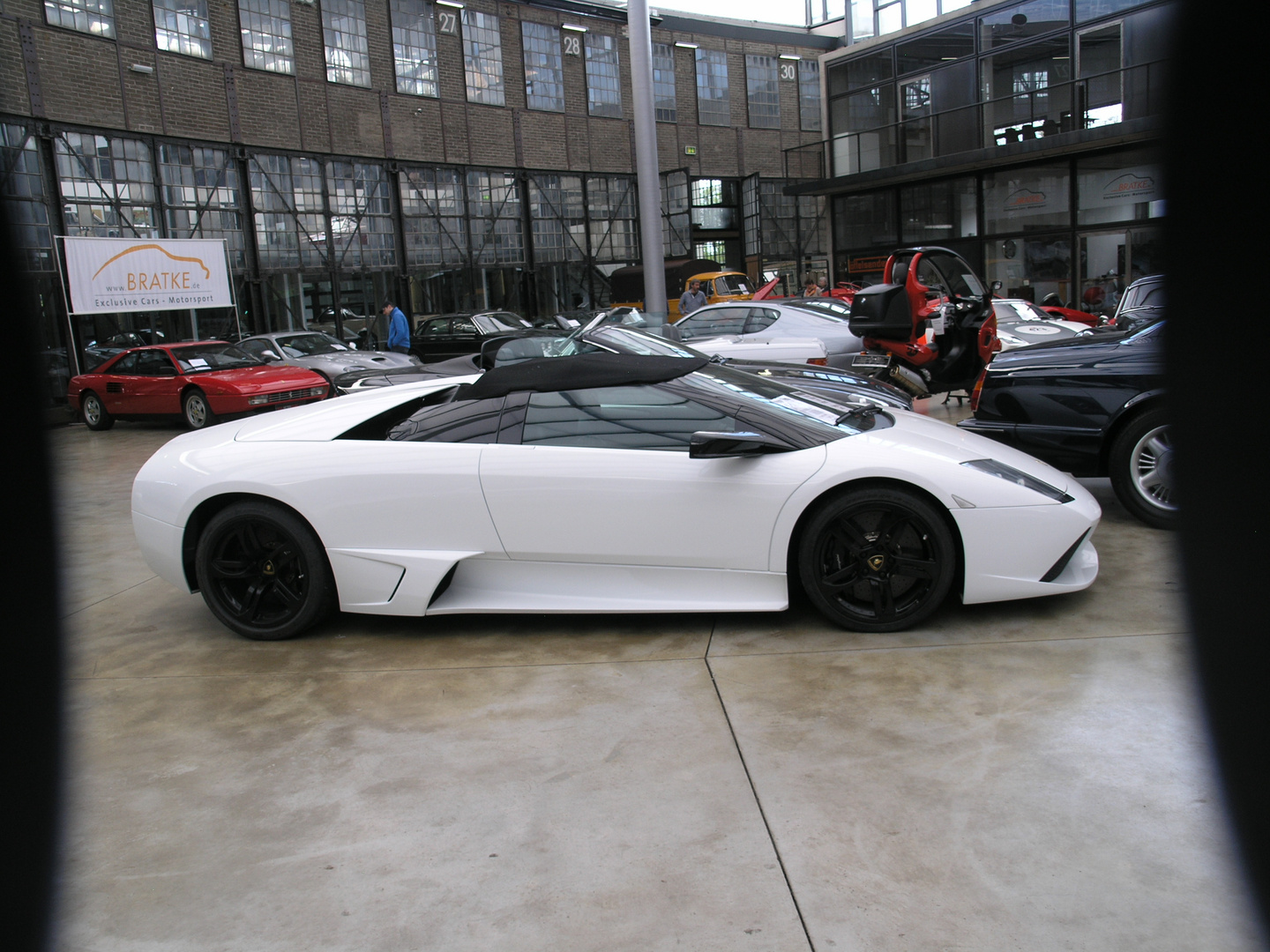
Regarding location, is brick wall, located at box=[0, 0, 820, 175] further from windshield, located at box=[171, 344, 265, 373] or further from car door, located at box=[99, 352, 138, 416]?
windshield, located at box=[171, 344, 265, 373]

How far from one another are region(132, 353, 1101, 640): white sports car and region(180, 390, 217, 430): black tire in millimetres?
9837

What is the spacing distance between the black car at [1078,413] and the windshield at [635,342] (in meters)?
2.18

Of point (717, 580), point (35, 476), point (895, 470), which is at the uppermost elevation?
point (35, 476)

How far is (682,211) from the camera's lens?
30.7 m

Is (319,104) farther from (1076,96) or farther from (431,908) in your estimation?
(431,908)

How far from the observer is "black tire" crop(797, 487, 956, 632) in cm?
414

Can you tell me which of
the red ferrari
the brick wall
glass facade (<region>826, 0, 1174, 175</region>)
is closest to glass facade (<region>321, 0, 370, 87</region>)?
the brick wall

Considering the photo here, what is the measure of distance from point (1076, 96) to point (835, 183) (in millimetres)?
7358

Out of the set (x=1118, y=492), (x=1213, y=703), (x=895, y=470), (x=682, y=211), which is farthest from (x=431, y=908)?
(x=682, y=211)

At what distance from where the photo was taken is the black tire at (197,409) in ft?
45.2

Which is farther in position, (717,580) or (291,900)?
(717,580)

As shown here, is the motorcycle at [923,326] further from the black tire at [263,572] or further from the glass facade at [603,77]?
the glass facade at [603,77]

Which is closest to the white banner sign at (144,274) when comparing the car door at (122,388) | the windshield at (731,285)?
the car door at (122,388)

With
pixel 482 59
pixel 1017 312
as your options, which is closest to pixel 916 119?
pixel 1017 312
